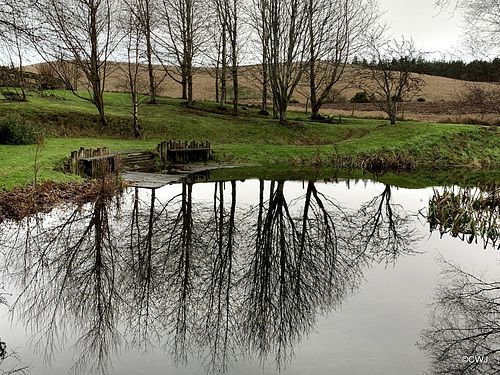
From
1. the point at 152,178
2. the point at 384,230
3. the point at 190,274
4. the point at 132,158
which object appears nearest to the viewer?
the point at 190,274

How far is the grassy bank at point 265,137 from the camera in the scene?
2217 centimetres

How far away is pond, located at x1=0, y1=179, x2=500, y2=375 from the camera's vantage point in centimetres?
461

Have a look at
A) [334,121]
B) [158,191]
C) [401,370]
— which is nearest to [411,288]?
[401,370]

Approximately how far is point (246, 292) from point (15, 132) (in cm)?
1651

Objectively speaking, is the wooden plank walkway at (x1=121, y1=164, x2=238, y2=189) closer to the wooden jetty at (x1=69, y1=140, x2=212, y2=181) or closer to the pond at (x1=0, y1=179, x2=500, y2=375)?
the wooden jetty at (x1=69, y1=140, x2=212, y2=181)

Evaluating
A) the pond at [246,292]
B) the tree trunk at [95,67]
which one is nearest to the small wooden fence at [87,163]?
the pond at [246,292]

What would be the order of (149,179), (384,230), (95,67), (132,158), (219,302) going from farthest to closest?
1. (95,67)
2. (132,158)
3. (149,179)
4. (384,230)
5. (219,302)

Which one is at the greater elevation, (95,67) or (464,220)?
(95,67)

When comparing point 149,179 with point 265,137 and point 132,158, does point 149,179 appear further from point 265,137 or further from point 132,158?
point 265,137

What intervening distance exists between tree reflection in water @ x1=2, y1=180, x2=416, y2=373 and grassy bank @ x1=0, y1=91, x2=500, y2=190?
33.1ft

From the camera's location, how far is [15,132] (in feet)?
59.7

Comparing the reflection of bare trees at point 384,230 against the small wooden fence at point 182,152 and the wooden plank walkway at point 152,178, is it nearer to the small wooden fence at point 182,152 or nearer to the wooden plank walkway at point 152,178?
the wooden plank walkway at point 152,178

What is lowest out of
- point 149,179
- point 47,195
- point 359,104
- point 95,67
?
point 149,179

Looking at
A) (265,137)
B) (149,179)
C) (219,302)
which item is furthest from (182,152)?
(219,302)
